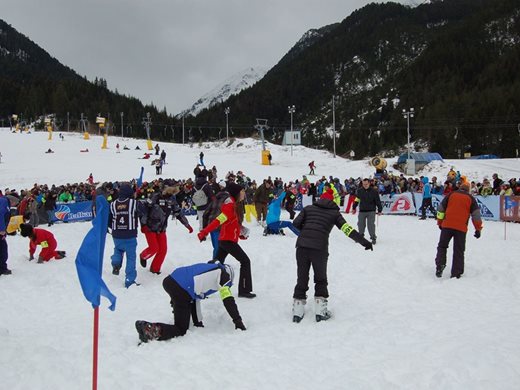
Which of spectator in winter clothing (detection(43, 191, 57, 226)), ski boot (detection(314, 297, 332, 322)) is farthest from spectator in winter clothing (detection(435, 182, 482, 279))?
spectator in winter clothing (detection(43, 191, 57, 226))

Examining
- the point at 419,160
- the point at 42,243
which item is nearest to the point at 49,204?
the point at 42,243

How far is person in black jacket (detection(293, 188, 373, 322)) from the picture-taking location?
600 centimetres

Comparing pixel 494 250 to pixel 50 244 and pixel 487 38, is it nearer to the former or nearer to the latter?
pixel 50 244

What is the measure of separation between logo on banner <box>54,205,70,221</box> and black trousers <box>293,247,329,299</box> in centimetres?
1392

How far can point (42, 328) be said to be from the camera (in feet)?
19.6

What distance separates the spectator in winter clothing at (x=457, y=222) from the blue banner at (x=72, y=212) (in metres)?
14.3

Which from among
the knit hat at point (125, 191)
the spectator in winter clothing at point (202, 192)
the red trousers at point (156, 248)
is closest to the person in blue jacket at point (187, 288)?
the knit hat at point (125, 191)

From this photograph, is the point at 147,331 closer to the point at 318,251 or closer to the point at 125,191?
the point at 318,251

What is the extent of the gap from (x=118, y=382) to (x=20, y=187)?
98.5ft

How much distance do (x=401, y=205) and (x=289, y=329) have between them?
14430mm

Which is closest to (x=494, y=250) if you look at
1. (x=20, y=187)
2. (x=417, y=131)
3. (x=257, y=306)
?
(x=257, y=306)

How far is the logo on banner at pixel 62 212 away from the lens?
676 inches

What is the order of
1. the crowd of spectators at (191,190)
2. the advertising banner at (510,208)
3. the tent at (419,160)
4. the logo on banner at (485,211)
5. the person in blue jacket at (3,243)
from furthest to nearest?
the tent at (419,160) < the logo on banner at (485,211) < the advertising banner at (510,208) < the crowd of spectators at (191,190) < the person in blue jacket at (3,243)

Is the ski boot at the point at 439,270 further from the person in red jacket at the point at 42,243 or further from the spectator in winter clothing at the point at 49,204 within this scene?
the spectator in winter clothing at the point at 49,204
